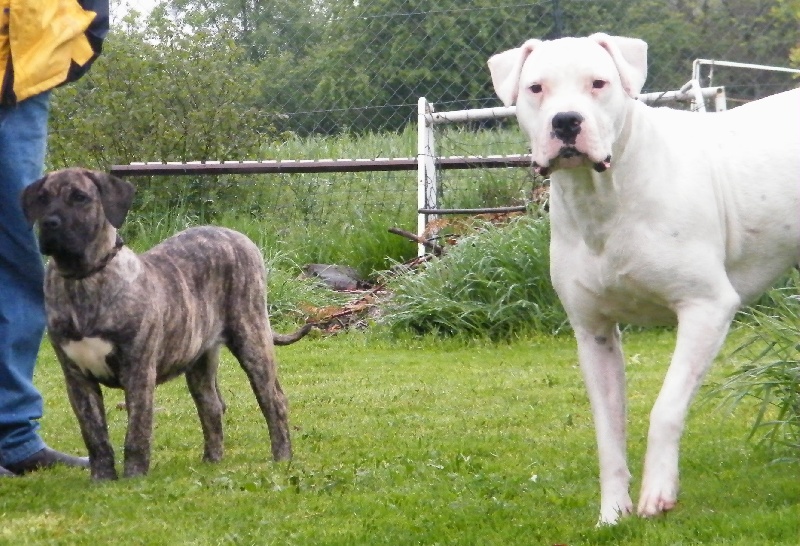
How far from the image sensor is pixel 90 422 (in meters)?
5.43

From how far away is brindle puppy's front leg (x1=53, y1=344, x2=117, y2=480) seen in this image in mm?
5418

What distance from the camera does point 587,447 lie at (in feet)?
18.8

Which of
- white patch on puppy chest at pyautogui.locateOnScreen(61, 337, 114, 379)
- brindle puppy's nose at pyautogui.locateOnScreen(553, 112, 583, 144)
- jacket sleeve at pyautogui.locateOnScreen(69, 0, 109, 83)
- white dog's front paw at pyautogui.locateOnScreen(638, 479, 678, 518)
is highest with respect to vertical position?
jacket sleeve at pyautogui.locateOnScreen(69, 0, 109, 83)

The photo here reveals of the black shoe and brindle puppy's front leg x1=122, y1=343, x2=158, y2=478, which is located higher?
brindle puppy's front leg x1=122, y1=343, x2=158, y2=478

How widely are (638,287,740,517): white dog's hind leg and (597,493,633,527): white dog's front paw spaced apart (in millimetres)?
105

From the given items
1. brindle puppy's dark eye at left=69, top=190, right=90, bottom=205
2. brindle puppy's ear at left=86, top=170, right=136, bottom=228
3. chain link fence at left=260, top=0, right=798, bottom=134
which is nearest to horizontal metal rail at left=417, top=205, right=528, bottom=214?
chain link fence at left=260, top=0, right=798, bottom=134

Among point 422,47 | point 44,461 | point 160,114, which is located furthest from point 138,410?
point 422,47

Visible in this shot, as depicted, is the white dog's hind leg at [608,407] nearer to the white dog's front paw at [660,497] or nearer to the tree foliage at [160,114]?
the white dog's front paw at [660,497]

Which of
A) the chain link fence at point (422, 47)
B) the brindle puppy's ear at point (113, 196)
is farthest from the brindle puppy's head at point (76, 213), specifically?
the chain link fence at point (422, 47)

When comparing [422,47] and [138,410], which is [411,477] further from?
[422,47]

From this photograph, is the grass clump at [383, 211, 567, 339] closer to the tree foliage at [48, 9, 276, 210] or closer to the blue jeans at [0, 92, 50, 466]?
the tree foliage at [48, 9, 276, 210]

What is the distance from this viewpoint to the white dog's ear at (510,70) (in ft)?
14.5

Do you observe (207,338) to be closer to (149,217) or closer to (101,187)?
(101,187)

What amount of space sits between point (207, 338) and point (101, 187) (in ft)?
2.85
